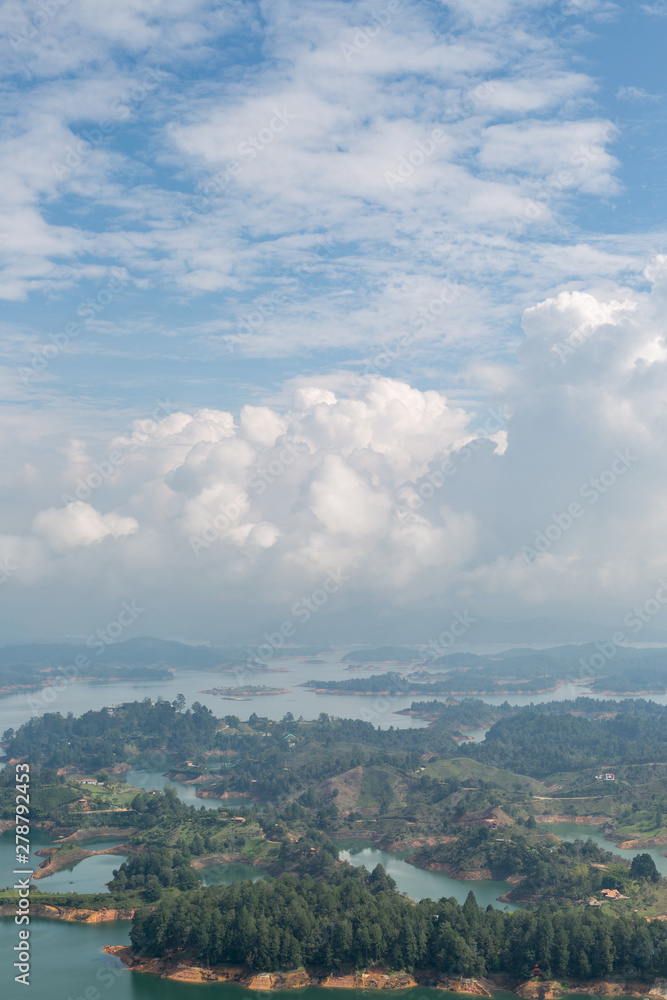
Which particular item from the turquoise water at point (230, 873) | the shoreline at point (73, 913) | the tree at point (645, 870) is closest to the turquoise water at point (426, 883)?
the tree at point (645, 870)

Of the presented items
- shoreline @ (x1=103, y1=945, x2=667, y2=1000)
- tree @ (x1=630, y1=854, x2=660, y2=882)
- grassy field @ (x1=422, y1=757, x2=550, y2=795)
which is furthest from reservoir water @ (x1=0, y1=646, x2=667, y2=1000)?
grassy field @ (x1=422, y1=757, x2=550, y2=795)

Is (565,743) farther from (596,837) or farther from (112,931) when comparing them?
(112,931)

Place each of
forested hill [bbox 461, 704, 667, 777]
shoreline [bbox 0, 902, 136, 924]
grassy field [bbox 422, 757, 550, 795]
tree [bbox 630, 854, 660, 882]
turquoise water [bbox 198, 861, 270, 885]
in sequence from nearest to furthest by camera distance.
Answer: shoreline [bbox 0, 902, 136, 924] < tree [bbox 630, 854, 660, 882] < turquoise water [bbox 198, 861, 270, 885] < grassy field [bbox 422, 757, 550, 795] < forested hill [bbox 461, 704, 667, 777]

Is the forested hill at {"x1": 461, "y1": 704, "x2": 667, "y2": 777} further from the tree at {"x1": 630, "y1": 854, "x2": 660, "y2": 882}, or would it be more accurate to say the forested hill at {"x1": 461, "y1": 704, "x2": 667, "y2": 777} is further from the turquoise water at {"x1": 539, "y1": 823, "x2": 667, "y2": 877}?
the tree at {"x1": 630, "y1": 854, "x2": 660, "y2": 882}

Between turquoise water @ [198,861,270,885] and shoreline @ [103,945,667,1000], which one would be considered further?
turquoise water @ [198,861,270,885]

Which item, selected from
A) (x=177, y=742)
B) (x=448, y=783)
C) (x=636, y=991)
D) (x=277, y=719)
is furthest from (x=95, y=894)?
(x=277, y=719)

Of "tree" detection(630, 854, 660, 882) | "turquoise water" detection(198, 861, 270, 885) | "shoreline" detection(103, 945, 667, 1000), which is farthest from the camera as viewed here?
"turquoise water" detection(198, 861, 270, 885)
